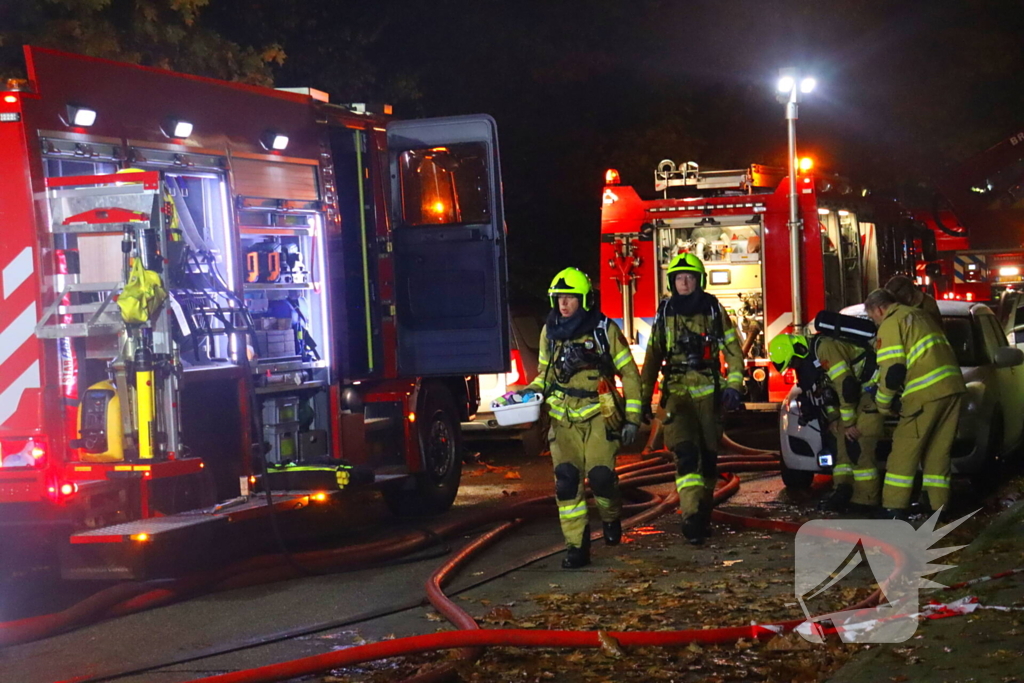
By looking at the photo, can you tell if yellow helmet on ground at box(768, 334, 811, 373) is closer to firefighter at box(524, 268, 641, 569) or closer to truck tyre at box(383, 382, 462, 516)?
firefighter at box(524, 268, 641, 569)

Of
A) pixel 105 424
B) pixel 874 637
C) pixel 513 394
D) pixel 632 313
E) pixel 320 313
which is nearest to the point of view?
pixel 874 637

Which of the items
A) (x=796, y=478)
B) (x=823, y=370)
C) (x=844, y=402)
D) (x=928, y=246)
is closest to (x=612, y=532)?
(x=844, y=402)

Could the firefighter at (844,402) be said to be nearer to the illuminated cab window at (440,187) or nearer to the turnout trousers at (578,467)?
the turnout trousers at (578,467)

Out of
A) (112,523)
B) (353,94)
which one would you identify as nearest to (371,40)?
(353,94)

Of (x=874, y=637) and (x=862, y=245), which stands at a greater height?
(x=862, y=245)

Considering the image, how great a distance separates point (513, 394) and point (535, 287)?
11.9 meters

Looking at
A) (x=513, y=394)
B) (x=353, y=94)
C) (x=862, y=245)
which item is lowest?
(x=513, y=394)

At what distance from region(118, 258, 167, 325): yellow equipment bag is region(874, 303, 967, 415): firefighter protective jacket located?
4257 mm

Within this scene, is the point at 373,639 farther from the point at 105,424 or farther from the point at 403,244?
the point at 403,244

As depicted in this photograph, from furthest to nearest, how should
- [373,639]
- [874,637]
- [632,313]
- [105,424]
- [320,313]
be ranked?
1. [632,313]
2. [320,313]
3. [105,424]
4. [373,639]
5. [874,637]

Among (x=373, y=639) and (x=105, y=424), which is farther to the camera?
(x=105, y=424)

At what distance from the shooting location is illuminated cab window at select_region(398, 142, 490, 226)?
31.8 ft

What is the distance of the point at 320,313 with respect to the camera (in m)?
9.17

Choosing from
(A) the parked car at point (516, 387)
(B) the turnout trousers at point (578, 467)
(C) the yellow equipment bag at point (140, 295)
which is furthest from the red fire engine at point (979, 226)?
(C) the yellow equipment bag at point (140, 295)
